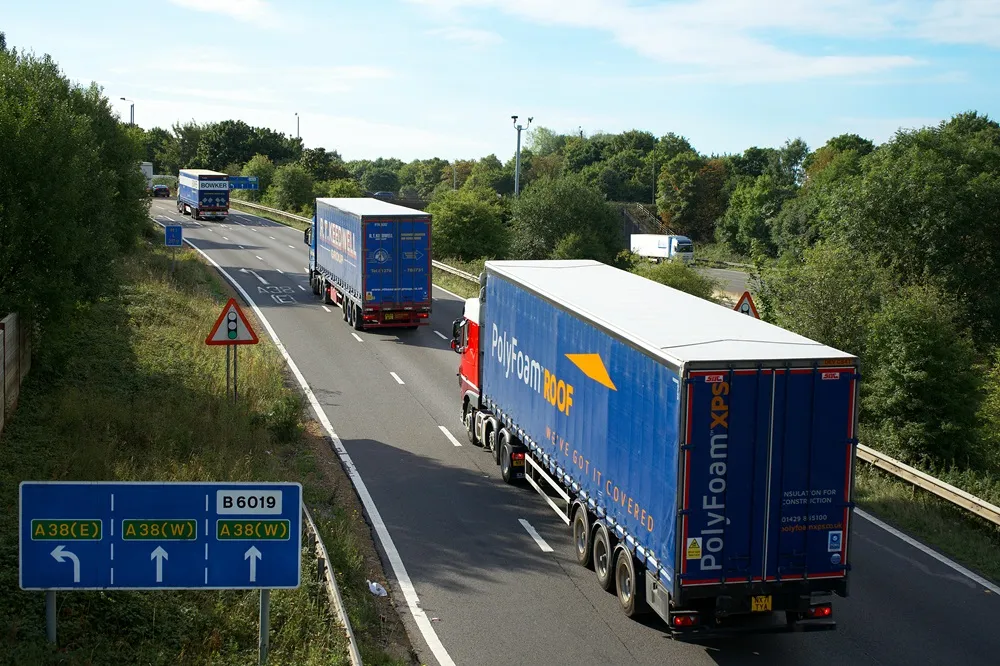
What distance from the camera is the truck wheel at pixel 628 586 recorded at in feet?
38.7

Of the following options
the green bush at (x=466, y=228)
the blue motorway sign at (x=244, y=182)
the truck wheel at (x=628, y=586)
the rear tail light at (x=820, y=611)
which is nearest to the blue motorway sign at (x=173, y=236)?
the green bush at (x=466, y=228)

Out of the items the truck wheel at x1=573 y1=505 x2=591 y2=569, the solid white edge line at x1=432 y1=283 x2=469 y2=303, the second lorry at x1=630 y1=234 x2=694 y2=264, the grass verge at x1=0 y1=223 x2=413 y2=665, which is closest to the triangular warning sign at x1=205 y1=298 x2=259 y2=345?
the grass verge at x1=0 y1=223 x2=413 y2=665

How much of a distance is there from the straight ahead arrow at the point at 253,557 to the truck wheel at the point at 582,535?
5.37 metres

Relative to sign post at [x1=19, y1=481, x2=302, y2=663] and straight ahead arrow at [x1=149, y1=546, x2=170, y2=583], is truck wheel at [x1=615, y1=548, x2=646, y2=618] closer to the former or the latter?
sign post at [x1=19, y1=481, x2=302, y2=663]

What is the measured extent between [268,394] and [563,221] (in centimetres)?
4817

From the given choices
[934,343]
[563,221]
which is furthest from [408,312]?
[563,221]

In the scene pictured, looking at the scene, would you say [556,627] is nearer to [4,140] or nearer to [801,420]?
[801,420]

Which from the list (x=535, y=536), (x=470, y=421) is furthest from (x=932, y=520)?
(x=470, y=421)

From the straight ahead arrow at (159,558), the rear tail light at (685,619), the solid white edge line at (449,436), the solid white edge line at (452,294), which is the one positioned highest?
the solid white edge line at (452,294)

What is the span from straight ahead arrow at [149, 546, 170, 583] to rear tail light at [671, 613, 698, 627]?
5.21 metres

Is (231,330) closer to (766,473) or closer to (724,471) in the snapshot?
(724,471)

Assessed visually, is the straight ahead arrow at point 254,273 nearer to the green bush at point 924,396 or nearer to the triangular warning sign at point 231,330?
the triangular warning sign at point 231,330

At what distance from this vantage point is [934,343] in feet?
71.6

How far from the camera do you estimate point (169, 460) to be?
16.2 meters
